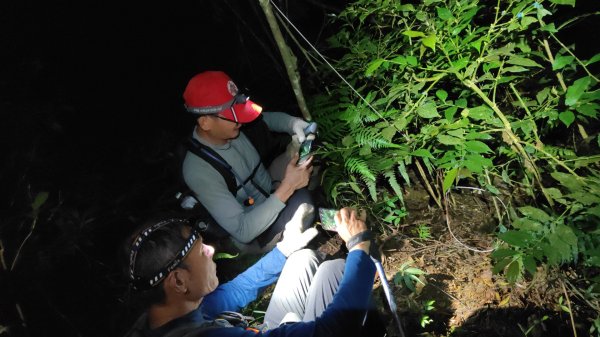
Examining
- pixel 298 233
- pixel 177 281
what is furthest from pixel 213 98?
pixel 177 281

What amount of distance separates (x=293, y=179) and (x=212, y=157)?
72cm

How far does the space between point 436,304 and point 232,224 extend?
1810 mm

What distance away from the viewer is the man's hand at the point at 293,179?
2.94m

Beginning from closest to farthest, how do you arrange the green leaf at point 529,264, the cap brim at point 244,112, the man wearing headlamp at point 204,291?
the man wearing headlamp at point 204,291, the green leaf at point 529,264, the cap brim at point 244,112

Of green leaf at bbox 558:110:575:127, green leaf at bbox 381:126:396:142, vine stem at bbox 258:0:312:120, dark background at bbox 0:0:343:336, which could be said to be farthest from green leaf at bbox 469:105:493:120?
dark background at bbox 0:0:343:336

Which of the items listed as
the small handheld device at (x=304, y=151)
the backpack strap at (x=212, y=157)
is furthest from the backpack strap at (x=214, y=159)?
the small handheld device at (x=304, y=151)

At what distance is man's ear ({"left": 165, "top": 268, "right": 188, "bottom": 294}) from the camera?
1.81m

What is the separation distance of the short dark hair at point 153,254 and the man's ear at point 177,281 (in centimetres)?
4

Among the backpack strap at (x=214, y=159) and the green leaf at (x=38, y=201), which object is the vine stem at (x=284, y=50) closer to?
the backpack strap at (x=214, y=159)

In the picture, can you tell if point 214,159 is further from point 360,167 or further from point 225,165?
point 360,167

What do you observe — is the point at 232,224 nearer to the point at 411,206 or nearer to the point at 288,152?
the point at 288,152

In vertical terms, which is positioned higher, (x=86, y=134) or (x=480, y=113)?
(x=86, y=134)

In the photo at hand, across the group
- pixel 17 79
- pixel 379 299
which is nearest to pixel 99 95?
pixel 17 79

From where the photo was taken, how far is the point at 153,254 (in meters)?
1.82
